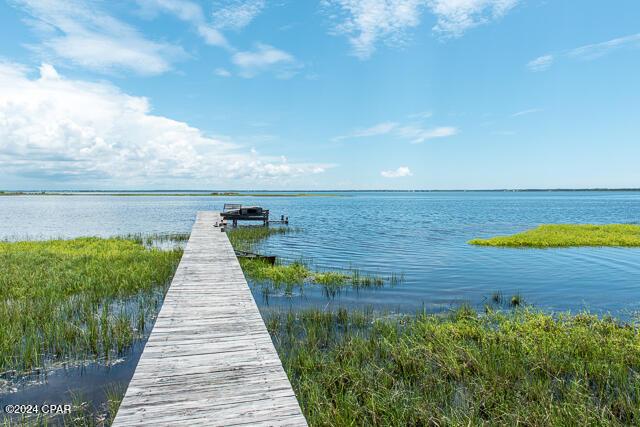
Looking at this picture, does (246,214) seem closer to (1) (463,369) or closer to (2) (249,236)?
(2) (249,236)

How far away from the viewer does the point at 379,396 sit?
6.22m

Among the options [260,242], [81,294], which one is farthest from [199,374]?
[260,242]

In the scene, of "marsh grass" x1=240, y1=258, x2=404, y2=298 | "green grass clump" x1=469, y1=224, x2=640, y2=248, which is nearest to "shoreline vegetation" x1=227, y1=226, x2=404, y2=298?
"marsh grass" x1=240, y1=258, x2=404, y2=298

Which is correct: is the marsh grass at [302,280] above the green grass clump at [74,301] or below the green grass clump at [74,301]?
below

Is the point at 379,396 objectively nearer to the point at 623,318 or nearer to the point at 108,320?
the point at 108,320

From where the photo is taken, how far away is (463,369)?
23.7ft

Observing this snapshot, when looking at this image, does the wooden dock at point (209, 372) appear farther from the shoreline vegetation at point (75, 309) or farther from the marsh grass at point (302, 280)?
the marsh grass at point (302, 280)

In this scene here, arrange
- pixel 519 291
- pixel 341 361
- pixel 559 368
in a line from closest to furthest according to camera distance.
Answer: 1. pixel 559 368
2. pixel 341 361
3. pixel 519 291

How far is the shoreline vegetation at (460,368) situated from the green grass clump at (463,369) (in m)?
0.02

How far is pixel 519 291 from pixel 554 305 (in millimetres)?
1844

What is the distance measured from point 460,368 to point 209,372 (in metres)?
5.03

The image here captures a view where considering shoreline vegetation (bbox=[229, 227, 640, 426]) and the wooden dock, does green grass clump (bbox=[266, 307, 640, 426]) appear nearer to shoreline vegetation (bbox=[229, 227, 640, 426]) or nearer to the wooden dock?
shoreline vegetation (bbox=[229, 227, 640, 426])

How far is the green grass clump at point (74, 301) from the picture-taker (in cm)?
805

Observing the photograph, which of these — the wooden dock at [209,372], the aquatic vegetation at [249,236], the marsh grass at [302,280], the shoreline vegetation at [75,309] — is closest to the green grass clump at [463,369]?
the wooden dock at [209,372]
